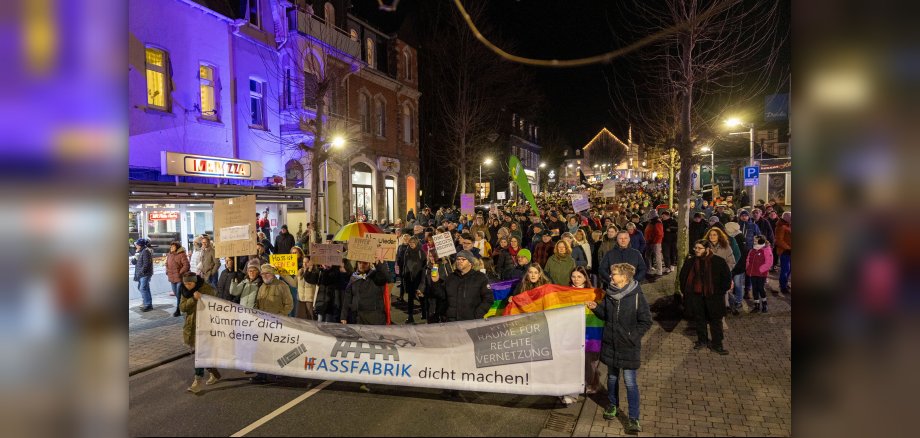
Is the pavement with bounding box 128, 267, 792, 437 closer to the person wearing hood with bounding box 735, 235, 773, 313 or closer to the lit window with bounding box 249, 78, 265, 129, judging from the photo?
the person wearing hood with bounding box 735, 235, 773, 313

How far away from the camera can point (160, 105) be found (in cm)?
1482

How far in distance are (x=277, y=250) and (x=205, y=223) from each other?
2664 mm

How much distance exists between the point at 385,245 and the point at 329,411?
2.93m

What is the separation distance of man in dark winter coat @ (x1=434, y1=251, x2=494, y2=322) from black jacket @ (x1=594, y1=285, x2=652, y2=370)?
1953 mm

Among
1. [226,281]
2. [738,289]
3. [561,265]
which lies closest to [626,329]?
[561,265]

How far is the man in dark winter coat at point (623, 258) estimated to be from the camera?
8.23m

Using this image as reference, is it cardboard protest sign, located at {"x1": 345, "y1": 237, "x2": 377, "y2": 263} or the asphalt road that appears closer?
the asphalt road

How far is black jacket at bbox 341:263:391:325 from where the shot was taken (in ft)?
23.0

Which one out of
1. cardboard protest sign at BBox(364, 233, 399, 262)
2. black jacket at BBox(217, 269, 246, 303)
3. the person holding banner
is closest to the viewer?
the person holding banner

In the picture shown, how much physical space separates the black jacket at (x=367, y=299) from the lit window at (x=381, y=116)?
846 inches

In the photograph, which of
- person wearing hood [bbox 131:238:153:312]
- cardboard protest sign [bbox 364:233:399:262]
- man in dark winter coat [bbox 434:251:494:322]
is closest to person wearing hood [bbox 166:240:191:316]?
person wearing hood [bbox 131:238:153:312]

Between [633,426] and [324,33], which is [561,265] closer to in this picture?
[633,426]
